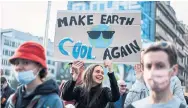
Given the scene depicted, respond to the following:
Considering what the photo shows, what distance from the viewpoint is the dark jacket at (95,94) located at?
13.2ft

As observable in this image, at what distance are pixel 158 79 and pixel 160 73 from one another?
0.11 ft

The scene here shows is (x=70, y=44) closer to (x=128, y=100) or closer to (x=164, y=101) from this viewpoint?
(x=128, y=100)

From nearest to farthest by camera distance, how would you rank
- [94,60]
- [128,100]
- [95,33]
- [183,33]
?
1. [128,100]
2. [94,60]
3. [95,33]
4. [183,33]

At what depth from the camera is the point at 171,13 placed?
63.8 meters

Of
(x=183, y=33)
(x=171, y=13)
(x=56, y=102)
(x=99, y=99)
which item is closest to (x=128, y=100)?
(x=99, y=99)

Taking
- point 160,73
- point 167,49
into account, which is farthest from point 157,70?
Result: point 167,49

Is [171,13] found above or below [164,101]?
above

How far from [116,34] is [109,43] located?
168 mm

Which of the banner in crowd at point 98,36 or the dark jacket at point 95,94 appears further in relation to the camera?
the banner in crowd at point 98,36

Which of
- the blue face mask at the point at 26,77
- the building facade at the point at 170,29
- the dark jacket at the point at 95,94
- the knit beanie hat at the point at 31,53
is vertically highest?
the building facade at the point at 170,29

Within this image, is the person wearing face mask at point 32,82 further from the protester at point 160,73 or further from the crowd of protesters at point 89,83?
the protester at point 160,73

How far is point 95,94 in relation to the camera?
4.06m

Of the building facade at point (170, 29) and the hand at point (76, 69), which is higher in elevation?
the building facade at point (170, 29)

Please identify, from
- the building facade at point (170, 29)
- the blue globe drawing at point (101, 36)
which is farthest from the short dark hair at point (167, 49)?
the building facade at point (170, 29)
